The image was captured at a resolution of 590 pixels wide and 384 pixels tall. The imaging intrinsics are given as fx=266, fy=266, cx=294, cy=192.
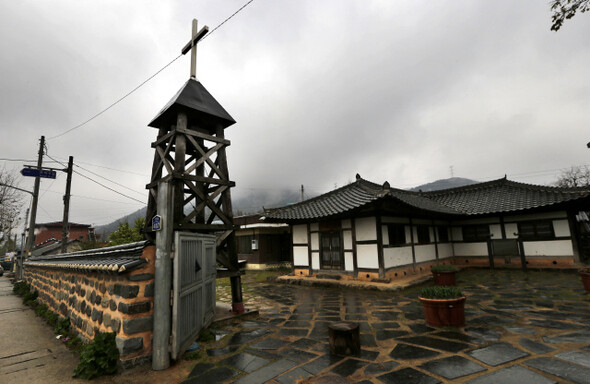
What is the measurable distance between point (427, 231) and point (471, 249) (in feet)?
11.9

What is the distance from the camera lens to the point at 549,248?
13.2 meters

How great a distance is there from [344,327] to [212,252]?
330cm

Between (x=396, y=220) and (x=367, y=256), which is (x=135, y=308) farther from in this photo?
(x=396, y=220)

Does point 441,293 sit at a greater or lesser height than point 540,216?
lesser

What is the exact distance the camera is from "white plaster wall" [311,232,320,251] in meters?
12.9

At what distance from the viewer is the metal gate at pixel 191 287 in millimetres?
4156

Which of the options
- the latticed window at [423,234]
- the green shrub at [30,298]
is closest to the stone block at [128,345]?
the green shrub at [30,298]

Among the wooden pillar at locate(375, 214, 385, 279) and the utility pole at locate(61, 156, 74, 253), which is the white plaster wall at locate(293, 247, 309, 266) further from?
the utility pole at locate(61, 156, 74, 253)

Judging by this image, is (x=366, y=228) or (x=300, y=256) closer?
(x=366, y=228)

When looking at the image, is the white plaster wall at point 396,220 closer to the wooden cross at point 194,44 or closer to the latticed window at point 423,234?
the latticed window at point 423,234

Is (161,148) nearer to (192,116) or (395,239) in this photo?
(192,116)

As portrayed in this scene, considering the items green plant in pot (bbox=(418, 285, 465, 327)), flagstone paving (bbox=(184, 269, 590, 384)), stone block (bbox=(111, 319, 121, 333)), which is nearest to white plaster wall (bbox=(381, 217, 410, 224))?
flagstone paving (bbox=(184, 269, 590, 384))

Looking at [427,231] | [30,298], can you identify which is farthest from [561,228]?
[30,298]

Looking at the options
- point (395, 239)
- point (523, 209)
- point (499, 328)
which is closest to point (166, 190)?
point (499, 328)
